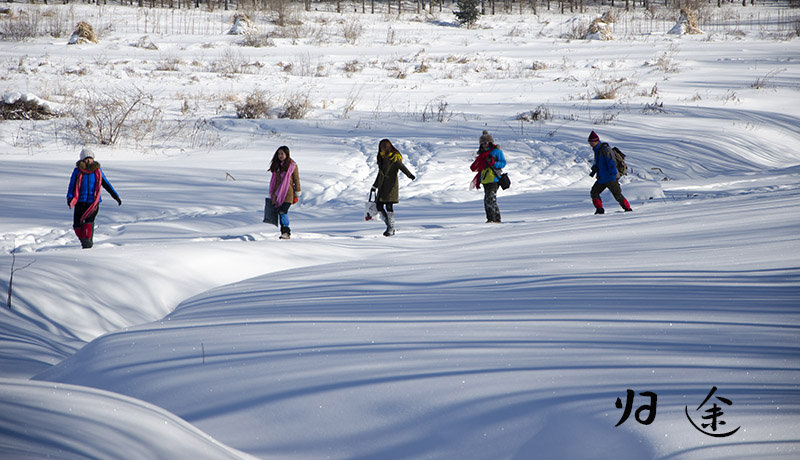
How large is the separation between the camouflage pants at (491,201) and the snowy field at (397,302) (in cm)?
25

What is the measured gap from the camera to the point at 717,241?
16.8ft

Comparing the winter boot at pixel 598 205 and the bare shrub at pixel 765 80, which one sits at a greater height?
the bare shrub at pixel 765 80

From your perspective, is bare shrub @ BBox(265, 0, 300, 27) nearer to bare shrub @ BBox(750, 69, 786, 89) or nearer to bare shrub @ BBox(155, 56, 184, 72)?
bare shrub @ BBox(155, 56, 184, 72)

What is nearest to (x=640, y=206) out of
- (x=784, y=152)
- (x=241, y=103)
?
(x=784, y=152)

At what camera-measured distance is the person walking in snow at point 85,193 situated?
7297 mm

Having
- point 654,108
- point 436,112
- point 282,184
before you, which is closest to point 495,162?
point 282,184

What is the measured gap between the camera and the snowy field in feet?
7.11

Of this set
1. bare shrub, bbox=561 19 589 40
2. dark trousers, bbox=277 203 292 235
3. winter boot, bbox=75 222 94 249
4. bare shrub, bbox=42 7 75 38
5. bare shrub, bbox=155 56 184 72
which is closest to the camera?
winter boot, bbox=75 222 94 249

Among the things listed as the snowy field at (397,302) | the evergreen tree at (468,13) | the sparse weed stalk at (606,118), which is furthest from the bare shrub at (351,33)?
the sparse weed stalk at (606,118)

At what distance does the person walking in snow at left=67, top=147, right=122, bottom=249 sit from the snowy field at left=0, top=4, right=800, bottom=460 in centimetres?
33

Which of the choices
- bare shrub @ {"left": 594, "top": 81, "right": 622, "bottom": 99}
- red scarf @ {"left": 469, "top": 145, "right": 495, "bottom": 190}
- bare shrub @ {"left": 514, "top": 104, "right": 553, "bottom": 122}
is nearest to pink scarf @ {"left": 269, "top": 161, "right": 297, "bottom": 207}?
red scarf @ {"left": 469, "top": 145, "right": 495, "bottom": 190}

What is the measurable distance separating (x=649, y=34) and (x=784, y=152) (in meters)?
20.5

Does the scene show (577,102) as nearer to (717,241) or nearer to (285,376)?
(717,241)

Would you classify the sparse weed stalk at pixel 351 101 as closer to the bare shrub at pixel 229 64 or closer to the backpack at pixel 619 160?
the bare shrub at pixel 229 64
